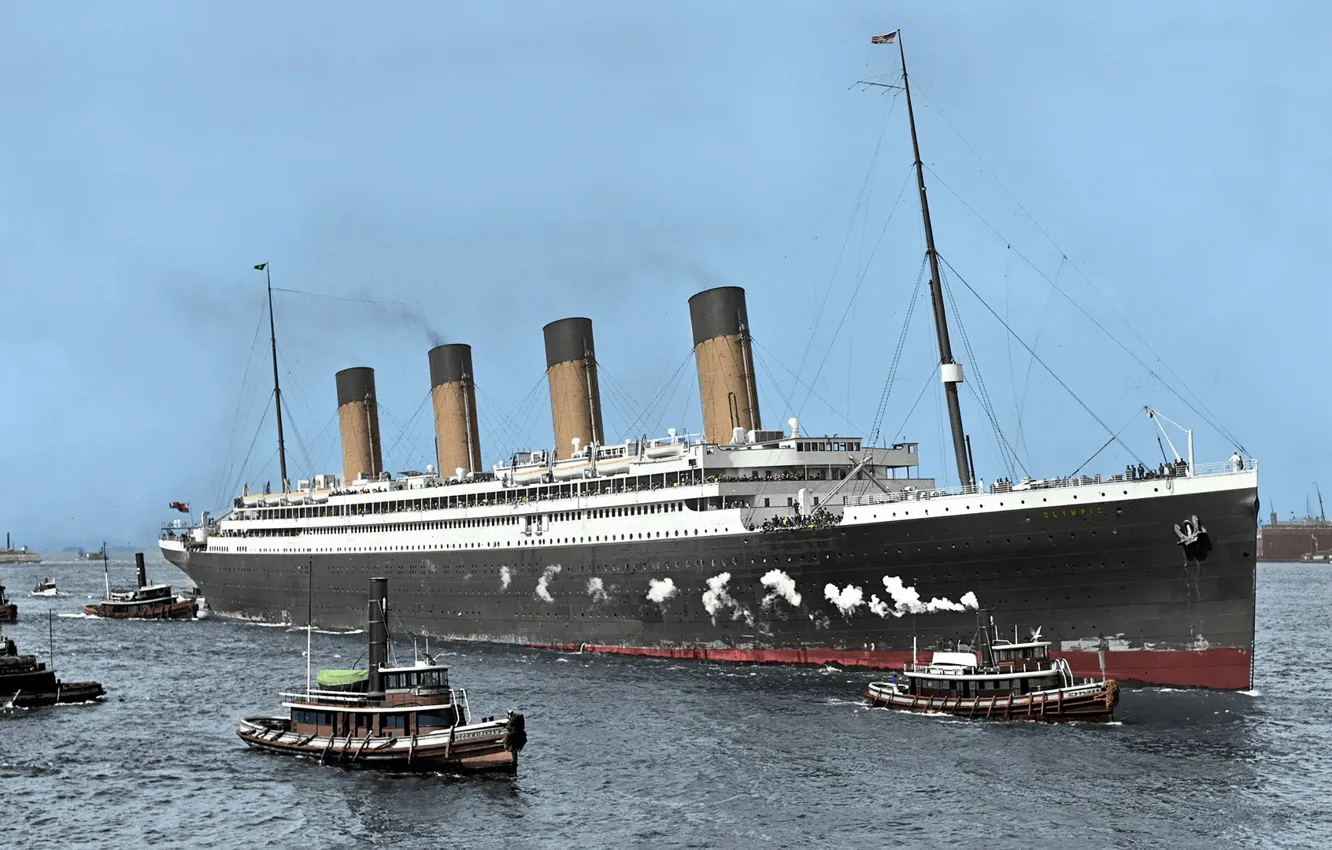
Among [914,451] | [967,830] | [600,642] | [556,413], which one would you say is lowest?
[967,830]

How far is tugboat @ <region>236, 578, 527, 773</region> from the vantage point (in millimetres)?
38250

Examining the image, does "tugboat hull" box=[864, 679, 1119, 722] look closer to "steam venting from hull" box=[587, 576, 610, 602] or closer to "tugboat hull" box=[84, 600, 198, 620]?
"steam venting from hull" box=[587, 576, 610, 602]

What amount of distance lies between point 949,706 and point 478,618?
109ft

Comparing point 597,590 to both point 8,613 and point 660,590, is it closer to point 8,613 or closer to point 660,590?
point 660,590

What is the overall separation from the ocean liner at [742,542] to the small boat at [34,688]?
70.6 ft

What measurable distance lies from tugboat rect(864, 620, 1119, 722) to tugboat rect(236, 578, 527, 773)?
14.3m

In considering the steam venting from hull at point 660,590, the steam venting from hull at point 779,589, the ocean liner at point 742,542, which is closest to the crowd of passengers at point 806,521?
the ocean liner at point 742,542

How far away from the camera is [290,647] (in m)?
72.5

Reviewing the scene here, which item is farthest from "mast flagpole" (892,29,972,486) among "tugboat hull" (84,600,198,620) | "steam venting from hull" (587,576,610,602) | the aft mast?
"tugboat hull" (84,600,198,620)

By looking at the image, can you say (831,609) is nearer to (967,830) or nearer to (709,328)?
(709,328)

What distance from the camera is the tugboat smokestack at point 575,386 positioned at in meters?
72.2

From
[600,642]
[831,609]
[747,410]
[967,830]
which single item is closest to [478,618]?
[600,642]

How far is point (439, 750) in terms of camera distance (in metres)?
38.3

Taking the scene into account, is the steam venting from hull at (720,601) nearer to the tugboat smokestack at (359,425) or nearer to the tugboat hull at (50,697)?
the tugboat hull at (50,697)
